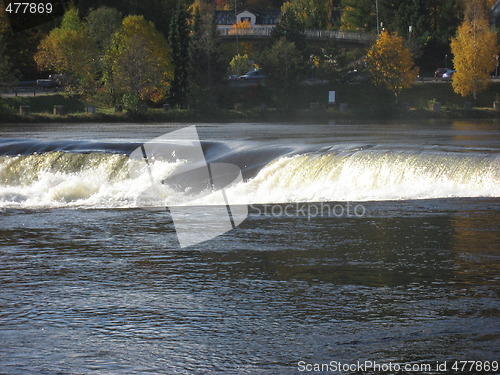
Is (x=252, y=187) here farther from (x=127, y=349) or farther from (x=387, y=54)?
(x=387, y=54)

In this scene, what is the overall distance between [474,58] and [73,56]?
35638mm

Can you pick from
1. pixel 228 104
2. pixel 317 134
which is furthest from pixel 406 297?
pixel 228 104

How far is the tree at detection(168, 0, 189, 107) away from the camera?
73438 mm

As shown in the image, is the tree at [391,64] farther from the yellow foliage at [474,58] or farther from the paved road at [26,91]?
the paved road at [26,91]

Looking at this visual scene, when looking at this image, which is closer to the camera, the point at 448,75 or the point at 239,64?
the point at 448,75

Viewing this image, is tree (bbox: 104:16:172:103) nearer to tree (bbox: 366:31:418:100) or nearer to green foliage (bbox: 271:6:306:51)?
green foliage (bbox: 271:6:306:51)

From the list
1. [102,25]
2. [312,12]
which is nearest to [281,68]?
[102,25]

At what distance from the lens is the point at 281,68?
78.1 m

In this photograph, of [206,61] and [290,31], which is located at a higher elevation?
[290,31]

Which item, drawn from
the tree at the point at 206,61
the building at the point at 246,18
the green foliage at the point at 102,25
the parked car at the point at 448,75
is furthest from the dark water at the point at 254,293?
the building at the point at 246,18

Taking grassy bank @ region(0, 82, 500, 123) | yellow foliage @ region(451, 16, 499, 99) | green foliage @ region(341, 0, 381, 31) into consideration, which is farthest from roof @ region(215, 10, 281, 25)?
yellow foliage @ region(451, 16, 499, 99)

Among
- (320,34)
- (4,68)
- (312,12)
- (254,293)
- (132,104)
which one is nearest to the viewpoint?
(254,293)

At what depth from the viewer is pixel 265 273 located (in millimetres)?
14734

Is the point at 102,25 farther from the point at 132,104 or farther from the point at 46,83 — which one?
the point at 132,104
